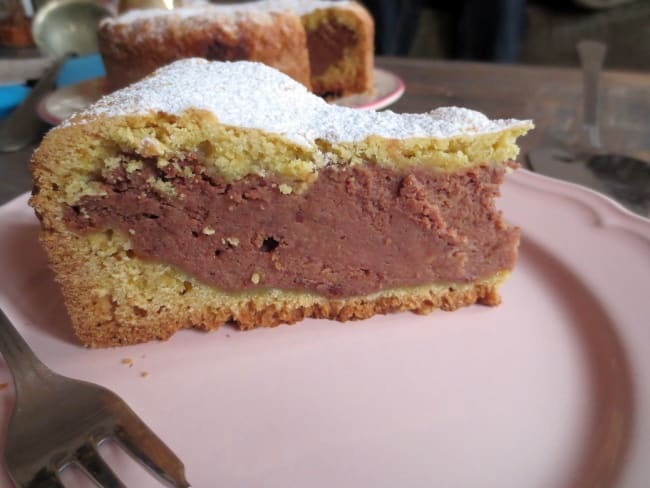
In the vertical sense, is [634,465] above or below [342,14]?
below

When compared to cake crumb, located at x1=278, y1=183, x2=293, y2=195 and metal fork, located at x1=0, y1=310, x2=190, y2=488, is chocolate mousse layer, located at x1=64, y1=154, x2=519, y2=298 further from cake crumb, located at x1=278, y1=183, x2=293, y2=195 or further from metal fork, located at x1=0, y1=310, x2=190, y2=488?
metal fork, located at x1=0, y1=310, x2=190, y2=488

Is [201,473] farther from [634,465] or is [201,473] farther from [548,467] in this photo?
[634,465]

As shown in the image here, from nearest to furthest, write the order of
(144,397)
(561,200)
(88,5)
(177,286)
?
(144,397) → (177,286) → (561,200) → (88,5)

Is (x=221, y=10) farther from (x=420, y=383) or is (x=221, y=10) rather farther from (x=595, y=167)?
(x=420, y=383)

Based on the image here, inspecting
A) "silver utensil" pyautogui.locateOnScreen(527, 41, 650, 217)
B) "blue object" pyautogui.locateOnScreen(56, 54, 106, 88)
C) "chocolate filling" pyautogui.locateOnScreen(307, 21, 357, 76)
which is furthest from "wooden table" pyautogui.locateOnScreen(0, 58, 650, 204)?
"blue object" pyautogui.locateOnScreen(56, 54, 106, 88)

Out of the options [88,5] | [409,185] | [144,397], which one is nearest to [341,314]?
[409,185]

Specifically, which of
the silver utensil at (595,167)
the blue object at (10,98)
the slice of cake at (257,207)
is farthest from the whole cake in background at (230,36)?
the slice of cake at (257,207)
